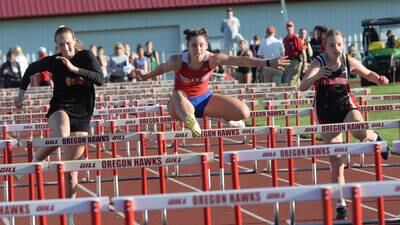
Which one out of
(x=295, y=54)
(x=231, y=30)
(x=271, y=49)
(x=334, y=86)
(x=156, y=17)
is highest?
(x=156, y=17)

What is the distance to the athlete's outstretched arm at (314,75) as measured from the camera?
11086 millimetres

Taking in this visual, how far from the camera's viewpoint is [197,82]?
40.7 ft

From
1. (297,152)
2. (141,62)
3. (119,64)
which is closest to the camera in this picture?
(297,152)

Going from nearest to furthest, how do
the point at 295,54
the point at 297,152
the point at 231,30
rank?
1. the point at 297,152
2. the point at 295,54
3. the point at 231,30

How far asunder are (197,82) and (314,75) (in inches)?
66.9

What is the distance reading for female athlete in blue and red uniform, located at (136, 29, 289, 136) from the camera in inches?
477

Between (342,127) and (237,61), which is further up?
(237,61)

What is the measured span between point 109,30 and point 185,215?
116 feet

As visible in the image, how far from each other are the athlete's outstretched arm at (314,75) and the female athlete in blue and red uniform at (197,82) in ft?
2.88

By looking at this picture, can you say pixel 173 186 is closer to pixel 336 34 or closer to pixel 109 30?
pixel 336 34

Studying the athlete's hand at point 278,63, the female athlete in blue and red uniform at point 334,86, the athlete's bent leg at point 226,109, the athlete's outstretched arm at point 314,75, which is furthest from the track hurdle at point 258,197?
the athlete's bent leg at point 226,109

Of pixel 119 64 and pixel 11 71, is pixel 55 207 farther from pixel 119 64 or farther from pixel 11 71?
pixel 11 71

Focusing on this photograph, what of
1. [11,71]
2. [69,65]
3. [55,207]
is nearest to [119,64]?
[11,71]

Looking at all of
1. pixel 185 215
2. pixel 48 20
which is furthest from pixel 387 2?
pixel 185 215
